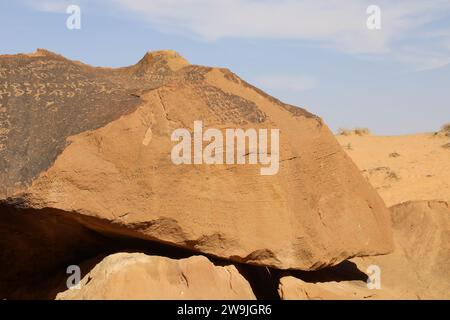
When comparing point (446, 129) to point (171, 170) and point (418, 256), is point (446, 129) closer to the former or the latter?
point (418, 256)

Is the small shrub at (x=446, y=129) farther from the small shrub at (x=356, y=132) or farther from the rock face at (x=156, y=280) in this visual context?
the rock face at (x=156, y=280)

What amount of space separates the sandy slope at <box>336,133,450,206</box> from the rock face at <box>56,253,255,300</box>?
6.72 metres

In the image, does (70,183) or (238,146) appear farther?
(238,146)

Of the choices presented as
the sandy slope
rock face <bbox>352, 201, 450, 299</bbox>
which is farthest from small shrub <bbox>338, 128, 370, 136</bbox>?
rock face <bbox>352, 201, 450, 299</bbox>

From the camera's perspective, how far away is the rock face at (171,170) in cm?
359

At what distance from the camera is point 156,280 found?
11.7ft

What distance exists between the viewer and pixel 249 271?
14.5 feet

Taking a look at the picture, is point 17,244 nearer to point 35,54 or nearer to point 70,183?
point 70,183

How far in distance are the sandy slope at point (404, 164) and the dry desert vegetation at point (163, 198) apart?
5850 millimetres

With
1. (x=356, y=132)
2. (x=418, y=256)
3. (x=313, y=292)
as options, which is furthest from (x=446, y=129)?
(x=313, y=292)

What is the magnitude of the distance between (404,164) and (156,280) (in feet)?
38.6

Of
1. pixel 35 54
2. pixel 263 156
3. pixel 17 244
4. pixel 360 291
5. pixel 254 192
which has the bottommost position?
pixel 360 291
